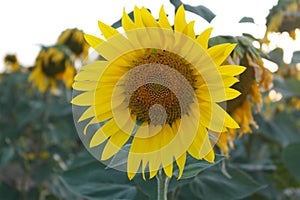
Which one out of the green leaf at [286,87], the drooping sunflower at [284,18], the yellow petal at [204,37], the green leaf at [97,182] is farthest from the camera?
the green leaf at [286,87]

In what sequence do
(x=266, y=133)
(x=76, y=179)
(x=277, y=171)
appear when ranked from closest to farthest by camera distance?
1. (x=76, y=179)
2. (x=277, y=171)
3. (x=266, y=133)

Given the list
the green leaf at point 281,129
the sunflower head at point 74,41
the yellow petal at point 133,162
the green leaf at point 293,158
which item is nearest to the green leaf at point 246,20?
the yellow petal at point 133,162

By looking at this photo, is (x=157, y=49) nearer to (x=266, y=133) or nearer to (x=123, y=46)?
(x=123, y=46)

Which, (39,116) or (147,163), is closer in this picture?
(147,163)

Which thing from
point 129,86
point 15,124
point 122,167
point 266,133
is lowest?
point 15,124

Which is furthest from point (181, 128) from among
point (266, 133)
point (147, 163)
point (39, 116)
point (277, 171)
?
point (39, 116)

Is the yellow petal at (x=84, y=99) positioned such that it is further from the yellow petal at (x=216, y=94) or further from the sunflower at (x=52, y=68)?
the sunflower at (x=52, y=68)

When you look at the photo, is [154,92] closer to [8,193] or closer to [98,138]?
[98,138]
